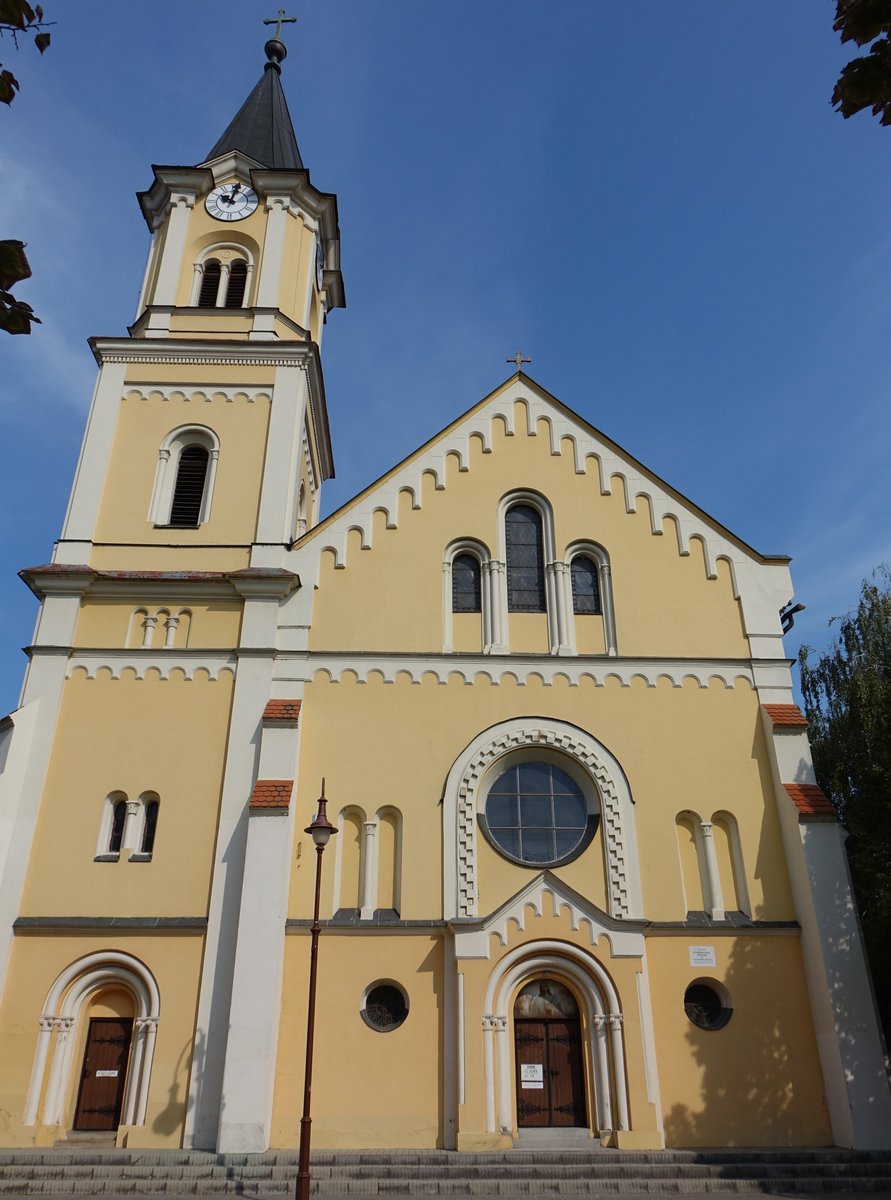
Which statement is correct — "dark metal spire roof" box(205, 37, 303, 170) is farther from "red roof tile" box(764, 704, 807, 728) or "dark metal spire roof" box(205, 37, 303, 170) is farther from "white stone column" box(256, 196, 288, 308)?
"red roof tile" box(764, 704, 807, 728)

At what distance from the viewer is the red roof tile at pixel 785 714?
16688 mm

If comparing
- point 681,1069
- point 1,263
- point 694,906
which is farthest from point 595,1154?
point 1,263

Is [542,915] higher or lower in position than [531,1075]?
higher

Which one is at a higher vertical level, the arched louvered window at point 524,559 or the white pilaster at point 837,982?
the arched louvered window at point 524,559

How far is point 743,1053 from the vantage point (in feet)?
47.7

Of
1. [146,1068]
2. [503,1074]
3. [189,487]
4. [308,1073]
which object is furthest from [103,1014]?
[189,487]

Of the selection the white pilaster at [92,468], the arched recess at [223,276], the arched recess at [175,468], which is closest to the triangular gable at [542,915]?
the arched recess at [175,468]

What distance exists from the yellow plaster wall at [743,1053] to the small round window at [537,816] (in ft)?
7.06

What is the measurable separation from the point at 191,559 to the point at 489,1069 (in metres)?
10.8

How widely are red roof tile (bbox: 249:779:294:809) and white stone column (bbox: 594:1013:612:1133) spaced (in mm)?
6113

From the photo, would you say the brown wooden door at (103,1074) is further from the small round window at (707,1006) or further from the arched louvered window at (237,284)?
the arched louvered window at (237,284)

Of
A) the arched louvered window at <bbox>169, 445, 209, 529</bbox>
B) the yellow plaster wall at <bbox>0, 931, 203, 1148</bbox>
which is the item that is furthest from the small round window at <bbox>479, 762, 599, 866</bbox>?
the arched louvered window at <bbox>169, 445, 209, 529</bbox>

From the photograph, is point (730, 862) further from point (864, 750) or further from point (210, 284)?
point (210, 284)

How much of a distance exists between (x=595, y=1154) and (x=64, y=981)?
28.0 ft
